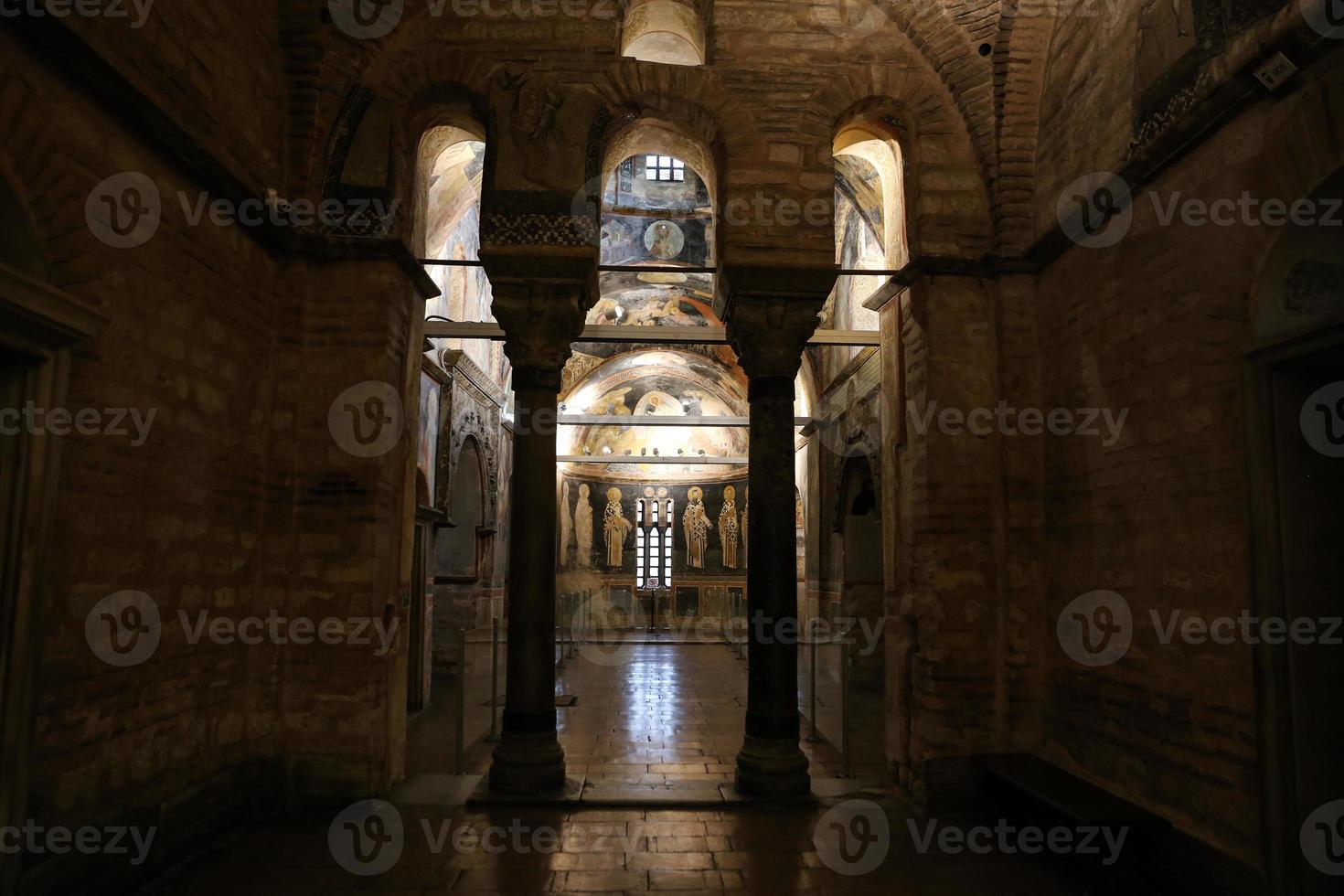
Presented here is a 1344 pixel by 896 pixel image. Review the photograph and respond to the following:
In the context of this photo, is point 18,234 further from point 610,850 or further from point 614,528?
point 614,528

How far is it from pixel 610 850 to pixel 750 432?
3087 mm

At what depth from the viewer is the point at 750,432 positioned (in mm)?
6387

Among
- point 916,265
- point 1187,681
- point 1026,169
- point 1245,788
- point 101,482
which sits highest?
point 1026,169

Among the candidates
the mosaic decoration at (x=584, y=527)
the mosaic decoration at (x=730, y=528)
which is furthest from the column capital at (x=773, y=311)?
the mosaic decoration at (x=730, y=528)

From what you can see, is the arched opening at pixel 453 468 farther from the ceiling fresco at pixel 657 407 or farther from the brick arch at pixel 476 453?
the ceiling fresco at pixel 657 407

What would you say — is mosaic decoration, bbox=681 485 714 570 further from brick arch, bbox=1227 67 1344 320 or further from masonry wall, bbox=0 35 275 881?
brick arch, bbox=1227 67 1344 320

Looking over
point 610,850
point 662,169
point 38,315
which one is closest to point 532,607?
point 610,850

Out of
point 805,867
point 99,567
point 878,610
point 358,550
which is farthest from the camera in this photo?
point 878,610

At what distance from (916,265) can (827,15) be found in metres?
2.25

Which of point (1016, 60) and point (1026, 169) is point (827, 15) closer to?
point (1016, 60)

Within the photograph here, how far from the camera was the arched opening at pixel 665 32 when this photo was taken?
734cm

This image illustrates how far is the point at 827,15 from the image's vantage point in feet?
22.3

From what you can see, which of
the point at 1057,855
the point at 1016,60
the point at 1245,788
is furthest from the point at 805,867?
the point at 1016,60

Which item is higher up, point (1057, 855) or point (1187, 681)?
point (1187, 681)
